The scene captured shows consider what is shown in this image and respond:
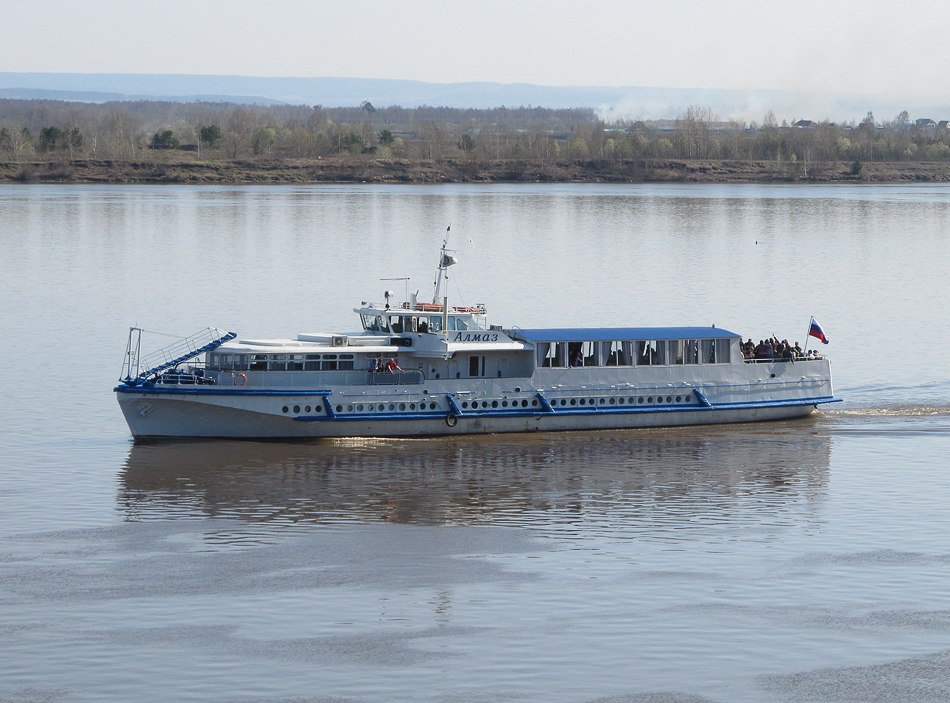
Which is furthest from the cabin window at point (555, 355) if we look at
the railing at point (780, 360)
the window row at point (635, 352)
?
the railing at point (780, 360)

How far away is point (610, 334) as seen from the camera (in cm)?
5659

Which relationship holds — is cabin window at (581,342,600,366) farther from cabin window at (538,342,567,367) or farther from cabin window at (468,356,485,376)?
cabin window at (468,356,485,376)

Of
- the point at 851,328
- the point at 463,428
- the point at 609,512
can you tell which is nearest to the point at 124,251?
the point at 851,328

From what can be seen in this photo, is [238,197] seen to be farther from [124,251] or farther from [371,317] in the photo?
[371,317]

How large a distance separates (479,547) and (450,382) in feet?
45.9

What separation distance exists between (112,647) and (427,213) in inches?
5198

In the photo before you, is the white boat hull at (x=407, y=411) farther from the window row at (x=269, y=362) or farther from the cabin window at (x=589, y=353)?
the cabin window at (x=589, y=353)

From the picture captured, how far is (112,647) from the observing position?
3266cm

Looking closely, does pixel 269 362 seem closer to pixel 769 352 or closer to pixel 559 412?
pixel 559 412

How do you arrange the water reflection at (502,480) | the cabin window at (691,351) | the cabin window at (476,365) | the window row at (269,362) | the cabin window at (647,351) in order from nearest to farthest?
the water reflection at (502,480) → the window row at (269,362) → the cabin window at (476,365) → the cabin window at (647,351) → the cabin window at (691,351)

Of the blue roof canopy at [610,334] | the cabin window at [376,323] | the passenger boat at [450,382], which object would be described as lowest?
the passenger boat at [450,382]

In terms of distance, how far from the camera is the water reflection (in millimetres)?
44594

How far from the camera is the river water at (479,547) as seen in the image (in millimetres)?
31812

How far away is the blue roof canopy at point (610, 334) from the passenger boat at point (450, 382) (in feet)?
0.24
